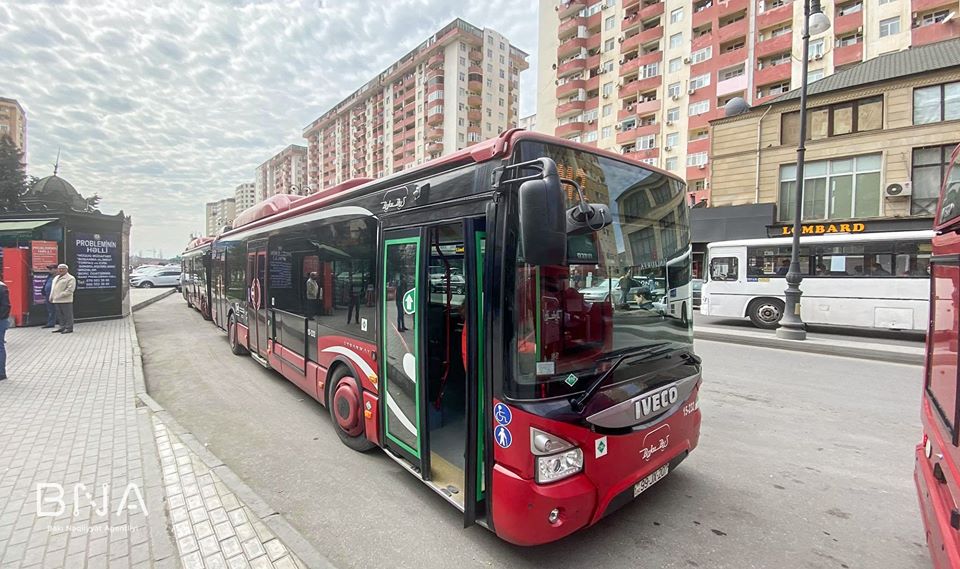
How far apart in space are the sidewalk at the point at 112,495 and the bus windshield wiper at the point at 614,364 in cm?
202

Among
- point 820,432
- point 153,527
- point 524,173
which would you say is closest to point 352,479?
point 153,527

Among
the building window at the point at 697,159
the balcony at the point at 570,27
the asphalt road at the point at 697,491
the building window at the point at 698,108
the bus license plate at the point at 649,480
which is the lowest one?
the asphalt road at the point at 697,491

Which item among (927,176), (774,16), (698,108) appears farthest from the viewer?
(698,108)

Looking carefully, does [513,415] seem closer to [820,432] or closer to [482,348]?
[482,348]

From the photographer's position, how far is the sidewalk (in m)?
2.77

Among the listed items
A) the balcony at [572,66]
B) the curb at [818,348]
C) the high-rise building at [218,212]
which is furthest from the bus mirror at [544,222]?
the high-rise building at [218,212]

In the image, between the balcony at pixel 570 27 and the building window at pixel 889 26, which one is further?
the balcony at pixel 570 27

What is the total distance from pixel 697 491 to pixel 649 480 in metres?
0.93

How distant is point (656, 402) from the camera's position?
3.09 metres

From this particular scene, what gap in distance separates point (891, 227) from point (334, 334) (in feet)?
77.8

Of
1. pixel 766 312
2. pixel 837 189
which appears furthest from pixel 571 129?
pixel 766 312

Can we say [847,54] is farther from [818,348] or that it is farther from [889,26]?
[818,348]

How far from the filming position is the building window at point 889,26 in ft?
88.2

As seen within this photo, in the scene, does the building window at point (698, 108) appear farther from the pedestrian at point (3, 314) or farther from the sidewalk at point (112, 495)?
the pedestrian at point (3, 314)
